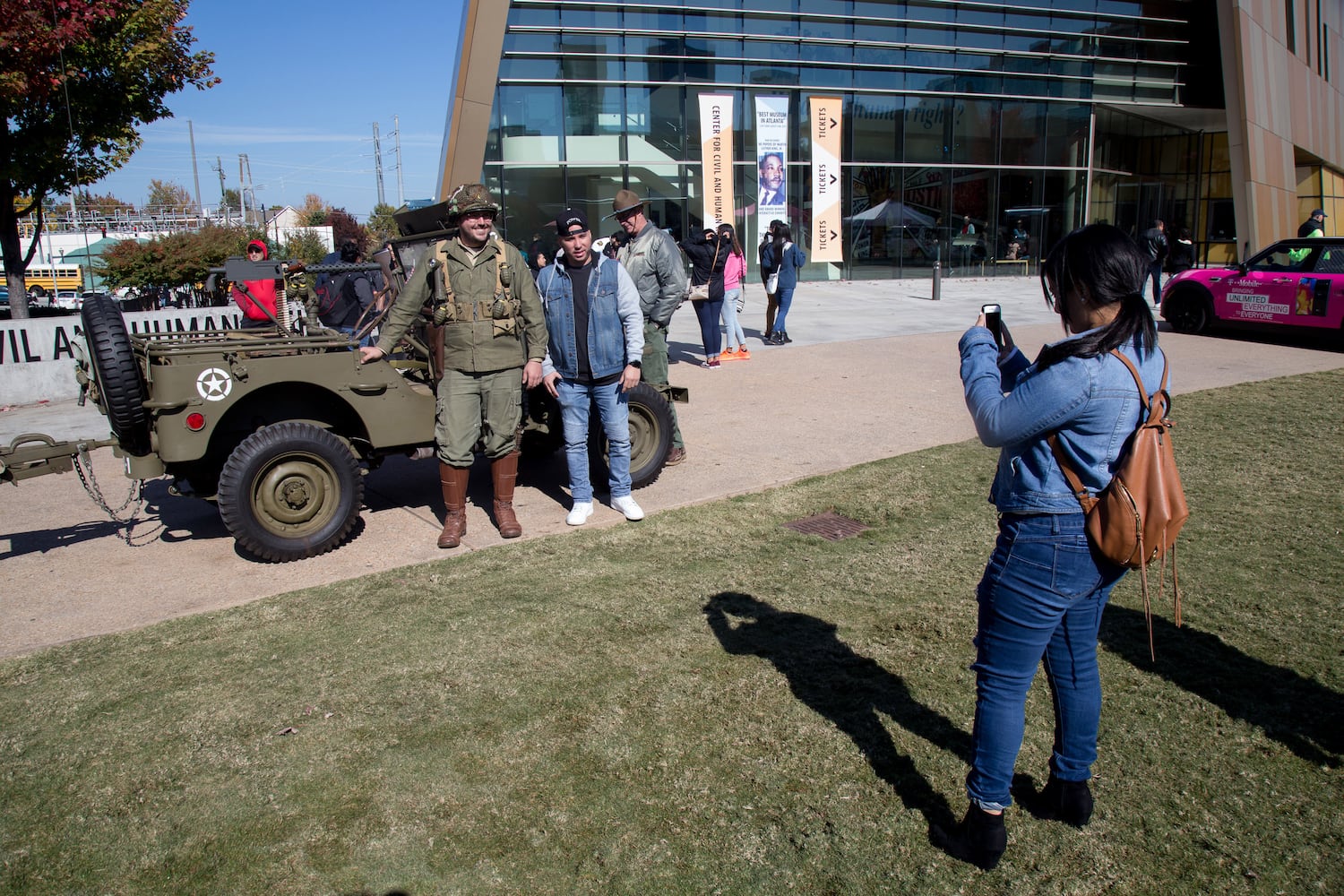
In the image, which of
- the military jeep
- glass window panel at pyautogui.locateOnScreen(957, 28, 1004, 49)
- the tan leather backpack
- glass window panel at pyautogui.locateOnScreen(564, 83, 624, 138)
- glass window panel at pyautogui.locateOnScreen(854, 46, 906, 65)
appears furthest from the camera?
glass window panel at pyautogui.locateOnScreen(957, 28, 1004, 49)

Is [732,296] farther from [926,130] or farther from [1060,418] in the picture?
[926,130]

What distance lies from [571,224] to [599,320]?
57 cm

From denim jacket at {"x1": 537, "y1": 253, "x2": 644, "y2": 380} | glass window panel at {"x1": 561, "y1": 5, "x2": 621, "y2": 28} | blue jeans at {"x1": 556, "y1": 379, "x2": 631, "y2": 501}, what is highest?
glass window panel at {"x1": 561, "y1": 5, "x2": 621, "y2": 28}

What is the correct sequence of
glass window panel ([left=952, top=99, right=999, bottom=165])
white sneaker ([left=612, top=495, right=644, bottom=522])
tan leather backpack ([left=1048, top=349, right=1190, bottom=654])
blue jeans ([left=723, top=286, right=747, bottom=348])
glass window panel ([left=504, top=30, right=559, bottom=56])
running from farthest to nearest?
glass window panel ([left=952, top=99, right=999, bottom=165]) < glass window panel ([left=504, top=30, right=559, bottom=56]) < blue jeans ([left=723, top=286, right=747, bottom=348]) < white sneaker ([left=612, top=495, right=644, bottom=522]) < tan leather backpack ([left=1048, top=349, right=1190, bottom=654])

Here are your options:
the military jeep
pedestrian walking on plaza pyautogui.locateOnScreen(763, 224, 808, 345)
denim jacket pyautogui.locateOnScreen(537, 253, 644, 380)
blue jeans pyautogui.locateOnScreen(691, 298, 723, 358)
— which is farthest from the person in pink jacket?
the military jeep

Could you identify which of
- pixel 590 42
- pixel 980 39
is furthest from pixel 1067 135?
pixel 590 42

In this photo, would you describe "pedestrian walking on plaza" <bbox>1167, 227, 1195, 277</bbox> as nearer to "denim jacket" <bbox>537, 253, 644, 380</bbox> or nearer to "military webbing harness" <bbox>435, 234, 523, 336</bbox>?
"denim jacket" <bbox>537, 253, 644, 380</bbox>

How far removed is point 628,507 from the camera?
5672mm

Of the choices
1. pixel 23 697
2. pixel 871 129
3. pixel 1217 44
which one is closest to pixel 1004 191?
pixel 871 129

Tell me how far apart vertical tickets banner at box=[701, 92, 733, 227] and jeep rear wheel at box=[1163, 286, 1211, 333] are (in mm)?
11477

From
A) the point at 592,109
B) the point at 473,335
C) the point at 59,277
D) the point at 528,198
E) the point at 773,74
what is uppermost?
the point at 773,74

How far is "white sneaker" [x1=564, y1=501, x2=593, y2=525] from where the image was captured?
18.3ft

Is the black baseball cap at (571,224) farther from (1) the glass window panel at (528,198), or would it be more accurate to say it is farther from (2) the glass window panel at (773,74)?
(2) the glass window panel at (773,74)

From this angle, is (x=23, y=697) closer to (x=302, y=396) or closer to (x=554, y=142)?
(x=302, y=396)
